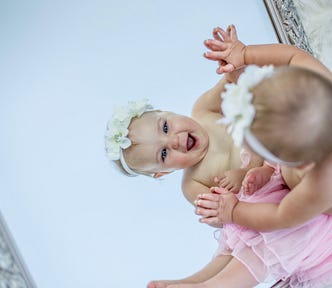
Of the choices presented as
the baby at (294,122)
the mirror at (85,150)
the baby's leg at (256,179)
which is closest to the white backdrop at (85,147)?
the mirror at (85,150)

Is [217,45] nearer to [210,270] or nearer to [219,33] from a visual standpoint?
[219,33]

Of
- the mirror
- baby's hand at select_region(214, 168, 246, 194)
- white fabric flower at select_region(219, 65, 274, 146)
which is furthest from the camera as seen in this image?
baby's hand at select_region(214, 168, 246, 194)

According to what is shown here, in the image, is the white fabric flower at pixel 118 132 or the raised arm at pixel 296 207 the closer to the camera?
the raised arm at pixel 296 207

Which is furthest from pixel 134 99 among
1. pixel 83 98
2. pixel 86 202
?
pixel 86 202

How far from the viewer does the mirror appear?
0.74 m

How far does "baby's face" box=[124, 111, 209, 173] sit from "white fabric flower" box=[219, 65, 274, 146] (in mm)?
307

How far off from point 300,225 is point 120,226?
0.75ft

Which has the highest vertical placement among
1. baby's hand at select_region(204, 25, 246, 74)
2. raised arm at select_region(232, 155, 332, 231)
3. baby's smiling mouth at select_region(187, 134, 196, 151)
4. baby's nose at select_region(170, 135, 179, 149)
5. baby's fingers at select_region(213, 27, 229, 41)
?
baby's fingers at select_region(213, 27, 229, 41)

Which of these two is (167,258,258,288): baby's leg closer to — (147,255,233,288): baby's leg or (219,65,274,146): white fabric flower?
(147,255,233,288): baby's leg

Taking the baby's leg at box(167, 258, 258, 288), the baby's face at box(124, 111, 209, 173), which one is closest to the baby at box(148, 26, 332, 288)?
the baby's leg at box(167, 258, 258, 288)

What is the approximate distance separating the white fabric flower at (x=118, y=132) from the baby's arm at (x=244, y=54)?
0.48 ft

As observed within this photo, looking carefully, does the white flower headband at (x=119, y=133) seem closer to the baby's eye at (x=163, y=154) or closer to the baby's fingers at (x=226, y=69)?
the baby's eye at (x=163, y=154)

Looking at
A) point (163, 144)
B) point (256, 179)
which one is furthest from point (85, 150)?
point (256, 179)

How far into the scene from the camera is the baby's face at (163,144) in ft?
2.93
